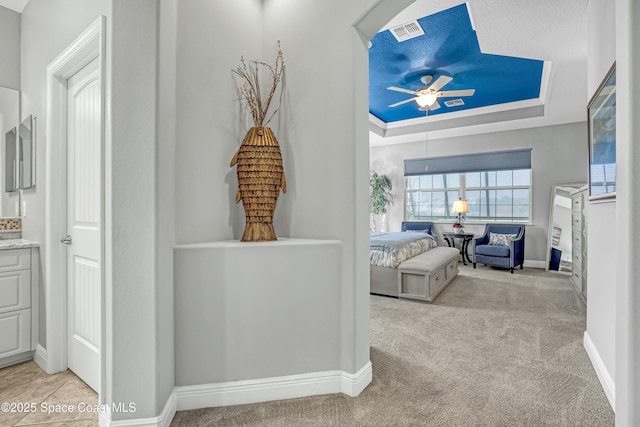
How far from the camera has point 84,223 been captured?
2104 millimetres

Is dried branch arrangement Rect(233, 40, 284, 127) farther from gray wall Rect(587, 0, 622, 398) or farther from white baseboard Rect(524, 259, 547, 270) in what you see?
white baseboard Rect(524, 259, 547, 270)

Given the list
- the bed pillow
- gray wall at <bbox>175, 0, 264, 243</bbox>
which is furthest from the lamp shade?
gray wall at <bbox>175, 0, 264, 243</bbox>

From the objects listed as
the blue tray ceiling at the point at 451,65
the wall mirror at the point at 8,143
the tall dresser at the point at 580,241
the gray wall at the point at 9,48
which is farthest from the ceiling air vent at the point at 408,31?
the wall mirror at the point at 8,143

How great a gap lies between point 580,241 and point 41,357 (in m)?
5.70

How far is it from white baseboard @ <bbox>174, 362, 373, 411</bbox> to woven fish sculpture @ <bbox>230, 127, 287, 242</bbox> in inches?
33.1

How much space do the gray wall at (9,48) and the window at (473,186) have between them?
6613mm

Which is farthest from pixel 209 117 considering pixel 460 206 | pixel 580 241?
pixel 460 206

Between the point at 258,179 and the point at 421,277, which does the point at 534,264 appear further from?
the point at 258,179

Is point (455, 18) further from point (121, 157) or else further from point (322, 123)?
point (121, 157)

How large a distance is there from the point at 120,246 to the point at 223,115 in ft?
3.38

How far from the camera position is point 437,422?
167 centimetres

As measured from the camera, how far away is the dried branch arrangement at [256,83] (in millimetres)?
2096

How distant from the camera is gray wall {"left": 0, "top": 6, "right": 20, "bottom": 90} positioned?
2.57 metres

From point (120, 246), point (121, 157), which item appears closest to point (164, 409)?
point (120, 246)
